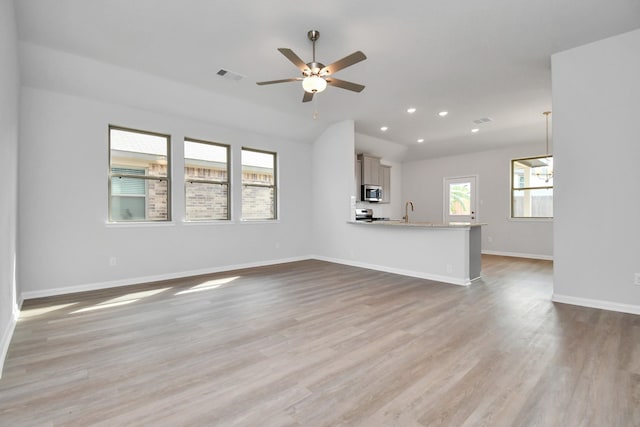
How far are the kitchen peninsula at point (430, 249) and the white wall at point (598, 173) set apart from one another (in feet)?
3.93

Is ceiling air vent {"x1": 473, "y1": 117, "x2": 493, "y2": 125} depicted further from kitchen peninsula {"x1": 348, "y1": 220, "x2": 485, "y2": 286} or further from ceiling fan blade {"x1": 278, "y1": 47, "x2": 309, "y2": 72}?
ceiling fan blade {"x1": 278, "y1": 47, "x2": 309, "y2": 72}

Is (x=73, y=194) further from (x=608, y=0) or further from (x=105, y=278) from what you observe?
(x=608, y=0)

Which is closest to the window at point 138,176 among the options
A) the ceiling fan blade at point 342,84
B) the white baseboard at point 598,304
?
the ceiling fan blade at point 342,84

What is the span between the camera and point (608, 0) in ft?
9.23

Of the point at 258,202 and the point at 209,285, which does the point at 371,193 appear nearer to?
the point at 258,202

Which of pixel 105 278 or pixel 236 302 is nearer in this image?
pixel 236 302

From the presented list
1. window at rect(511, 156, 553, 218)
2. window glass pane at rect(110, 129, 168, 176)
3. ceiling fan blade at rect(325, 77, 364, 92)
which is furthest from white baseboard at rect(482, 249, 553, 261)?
window glass pane at rect(110, 129, 168, 176)

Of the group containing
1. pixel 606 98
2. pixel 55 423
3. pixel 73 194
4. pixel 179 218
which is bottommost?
pixel 55 423

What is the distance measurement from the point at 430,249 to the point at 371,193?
3.43m

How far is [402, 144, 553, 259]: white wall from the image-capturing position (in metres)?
7.49

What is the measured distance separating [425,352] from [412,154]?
7.68m

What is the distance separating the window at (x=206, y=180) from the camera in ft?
18.5

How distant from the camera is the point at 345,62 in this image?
303 centimetres

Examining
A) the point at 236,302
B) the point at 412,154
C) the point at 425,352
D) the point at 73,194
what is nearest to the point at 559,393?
the point at 425,352
